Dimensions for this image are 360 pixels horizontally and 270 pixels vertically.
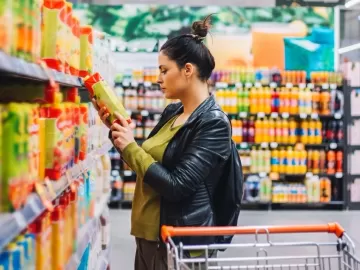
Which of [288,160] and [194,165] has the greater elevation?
[194,165]

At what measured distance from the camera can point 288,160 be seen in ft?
30.7

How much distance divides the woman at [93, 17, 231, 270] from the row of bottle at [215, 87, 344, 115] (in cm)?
649

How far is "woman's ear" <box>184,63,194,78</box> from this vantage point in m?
2.72

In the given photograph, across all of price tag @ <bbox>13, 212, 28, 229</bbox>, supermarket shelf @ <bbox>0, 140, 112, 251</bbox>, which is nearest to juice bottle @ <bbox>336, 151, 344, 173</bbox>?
supermarket shelf @ <bbox>0, 140, 112, 251</bbox>

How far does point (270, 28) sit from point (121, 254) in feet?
20.6

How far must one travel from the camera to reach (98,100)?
8.89 ft

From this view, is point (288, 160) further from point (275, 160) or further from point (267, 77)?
point (267, 77)

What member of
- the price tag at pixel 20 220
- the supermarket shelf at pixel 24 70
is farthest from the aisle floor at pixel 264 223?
the price tag at pixel 20 220

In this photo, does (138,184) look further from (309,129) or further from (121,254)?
(309,129)

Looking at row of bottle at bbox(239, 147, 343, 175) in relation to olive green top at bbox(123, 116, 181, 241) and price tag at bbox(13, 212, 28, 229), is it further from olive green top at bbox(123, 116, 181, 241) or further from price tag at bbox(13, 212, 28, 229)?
price tag at bbox(13, 212, 28, 229)

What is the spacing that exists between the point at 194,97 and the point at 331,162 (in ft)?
23.3

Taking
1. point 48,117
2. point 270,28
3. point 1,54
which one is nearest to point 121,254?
point 48,117

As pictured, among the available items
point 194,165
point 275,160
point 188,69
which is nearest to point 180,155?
point 194,165

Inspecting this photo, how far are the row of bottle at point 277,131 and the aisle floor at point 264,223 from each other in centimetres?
109
